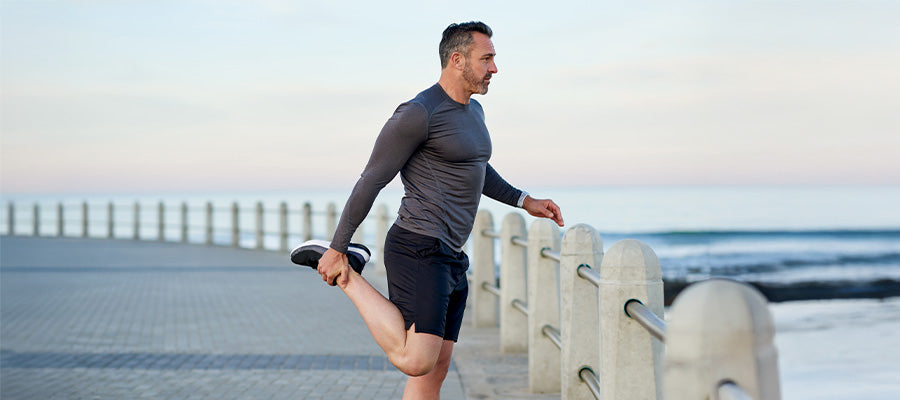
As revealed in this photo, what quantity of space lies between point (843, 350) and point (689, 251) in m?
28.8

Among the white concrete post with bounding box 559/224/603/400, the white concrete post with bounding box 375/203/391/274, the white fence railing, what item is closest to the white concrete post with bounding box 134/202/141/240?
the white concrete post with bounding box 375/203/391/274

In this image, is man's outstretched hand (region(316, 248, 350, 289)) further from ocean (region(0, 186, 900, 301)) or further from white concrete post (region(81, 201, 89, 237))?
white concrete post (region(81, 201, 89, 237))

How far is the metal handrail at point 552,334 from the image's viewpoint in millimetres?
5359

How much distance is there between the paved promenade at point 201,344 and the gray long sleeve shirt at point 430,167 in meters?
2.26

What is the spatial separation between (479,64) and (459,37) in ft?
0.46

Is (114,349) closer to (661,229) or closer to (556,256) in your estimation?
(556,256)

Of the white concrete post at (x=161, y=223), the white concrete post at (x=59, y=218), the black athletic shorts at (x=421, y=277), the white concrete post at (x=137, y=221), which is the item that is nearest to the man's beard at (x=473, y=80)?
the black athletic shorts at (x=421, y=277)

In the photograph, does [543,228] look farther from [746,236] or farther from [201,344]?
[746,236]

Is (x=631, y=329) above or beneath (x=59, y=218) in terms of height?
beneath

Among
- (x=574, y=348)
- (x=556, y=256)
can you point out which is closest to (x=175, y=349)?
(x=556, y=256)

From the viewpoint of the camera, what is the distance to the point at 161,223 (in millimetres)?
27203

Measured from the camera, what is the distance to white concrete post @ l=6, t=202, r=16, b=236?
32062mm

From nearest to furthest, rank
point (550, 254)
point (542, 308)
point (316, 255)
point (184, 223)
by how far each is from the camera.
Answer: point (316, 255)
point (550, 254)
point (542, 308)
point (184, 223)

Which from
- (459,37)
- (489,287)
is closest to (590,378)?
(459,37)
